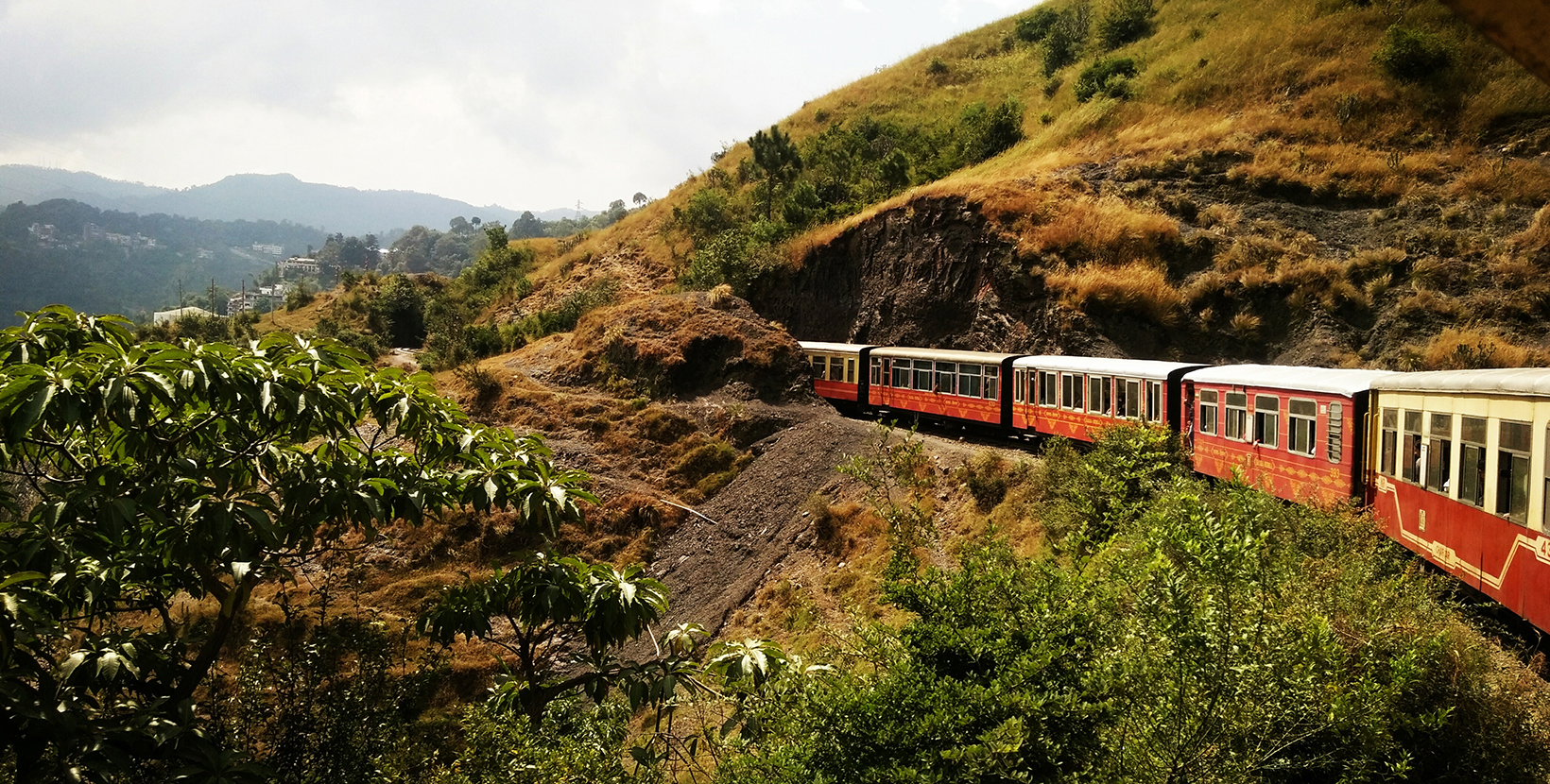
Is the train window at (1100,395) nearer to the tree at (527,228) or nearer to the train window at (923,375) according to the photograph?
the train window at (923,375)

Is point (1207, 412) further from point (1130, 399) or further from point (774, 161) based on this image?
point (774, 161)

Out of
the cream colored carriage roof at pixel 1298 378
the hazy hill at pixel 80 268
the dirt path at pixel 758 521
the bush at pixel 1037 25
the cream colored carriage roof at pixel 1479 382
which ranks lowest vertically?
the dirt path at pixel 758 521

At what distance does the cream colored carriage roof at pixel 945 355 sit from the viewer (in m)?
24.3

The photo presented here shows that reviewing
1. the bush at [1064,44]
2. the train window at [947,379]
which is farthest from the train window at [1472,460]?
the bush at [1064,44]

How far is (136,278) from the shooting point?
164 m

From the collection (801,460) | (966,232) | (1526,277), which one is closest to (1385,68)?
(1526,277)

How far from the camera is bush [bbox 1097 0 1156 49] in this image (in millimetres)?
56312

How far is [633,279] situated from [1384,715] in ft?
153

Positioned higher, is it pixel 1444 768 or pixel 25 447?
pixel 25 447

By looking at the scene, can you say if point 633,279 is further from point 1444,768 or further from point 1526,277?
point 1444,768

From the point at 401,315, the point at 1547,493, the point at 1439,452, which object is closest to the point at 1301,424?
the point at 1439,452

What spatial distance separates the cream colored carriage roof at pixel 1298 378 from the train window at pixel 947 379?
26.0 ft

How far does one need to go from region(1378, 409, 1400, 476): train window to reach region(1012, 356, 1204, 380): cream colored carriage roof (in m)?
6.20

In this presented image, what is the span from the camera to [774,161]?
52.4m
